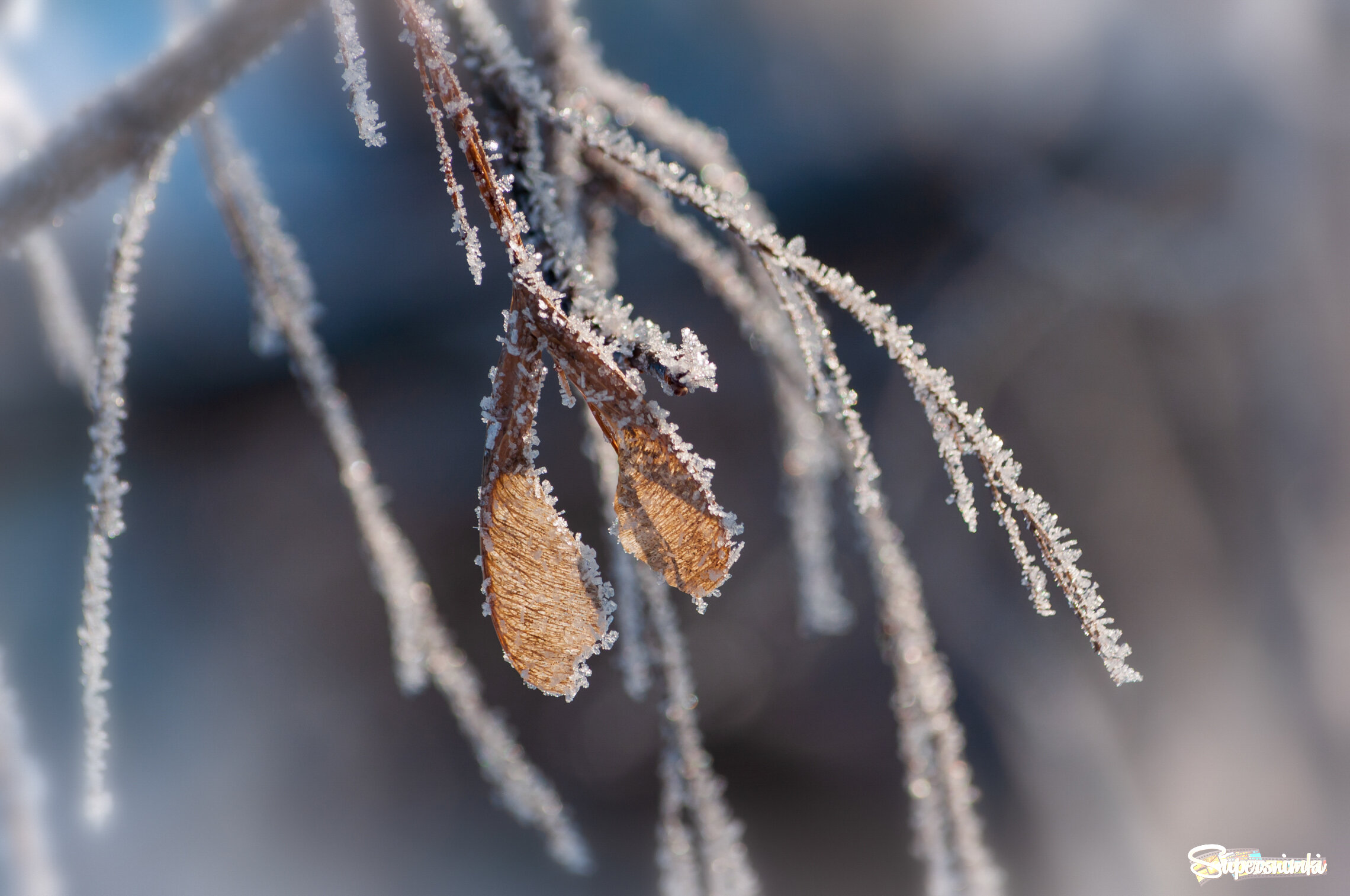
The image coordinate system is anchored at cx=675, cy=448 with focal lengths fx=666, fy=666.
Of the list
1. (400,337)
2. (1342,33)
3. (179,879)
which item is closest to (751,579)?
(400,337)

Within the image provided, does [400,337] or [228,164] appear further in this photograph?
[400,337]

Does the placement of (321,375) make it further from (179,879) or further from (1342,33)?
(1342,33)

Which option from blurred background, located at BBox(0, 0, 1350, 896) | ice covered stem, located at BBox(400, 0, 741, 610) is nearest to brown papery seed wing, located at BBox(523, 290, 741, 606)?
ice covered stem, located at BBox(400, 0, 741, 610)

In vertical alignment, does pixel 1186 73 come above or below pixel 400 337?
above

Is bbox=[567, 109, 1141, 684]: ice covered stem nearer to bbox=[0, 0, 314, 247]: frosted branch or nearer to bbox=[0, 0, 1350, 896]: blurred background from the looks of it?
bbox=[0, 0, 314, 247]: frosted branch

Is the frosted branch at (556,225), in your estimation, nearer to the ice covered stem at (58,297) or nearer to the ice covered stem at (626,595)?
the ice covered stem at (626,595)
